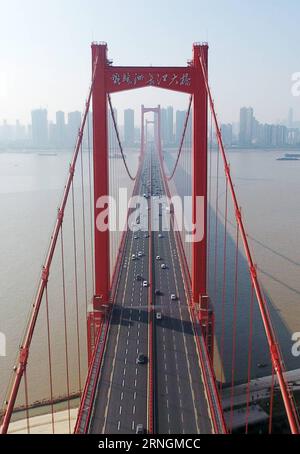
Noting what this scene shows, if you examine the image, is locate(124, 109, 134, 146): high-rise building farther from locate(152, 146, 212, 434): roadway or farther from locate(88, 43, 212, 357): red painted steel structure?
locate(88, 43, 212, 357): red painted steel structure

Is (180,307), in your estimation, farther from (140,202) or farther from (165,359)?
(140,202)

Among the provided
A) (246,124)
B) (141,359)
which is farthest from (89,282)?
(246,124)

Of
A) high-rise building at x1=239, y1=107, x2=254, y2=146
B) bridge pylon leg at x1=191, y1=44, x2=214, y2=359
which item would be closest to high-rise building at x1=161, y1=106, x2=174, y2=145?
high-rise building at x1=239, y1=107, x2=254, y2=146

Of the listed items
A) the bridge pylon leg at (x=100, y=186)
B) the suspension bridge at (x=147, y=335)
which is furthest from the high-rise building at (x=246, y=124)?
the bridge pylon leg at (x=100, y=186)

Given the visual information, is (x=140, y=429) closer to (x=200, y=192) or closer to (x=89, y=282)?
(x=200, y=192)

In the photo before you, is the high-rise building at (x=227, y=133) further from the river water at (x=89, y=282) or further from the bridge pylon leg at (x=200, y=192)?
the bridge pylon leg at (x=200, y=192)

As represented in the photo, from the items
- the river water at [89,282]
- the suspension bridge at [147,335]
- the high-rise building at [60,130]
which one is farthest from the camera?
the high-rise building at [60,130]
